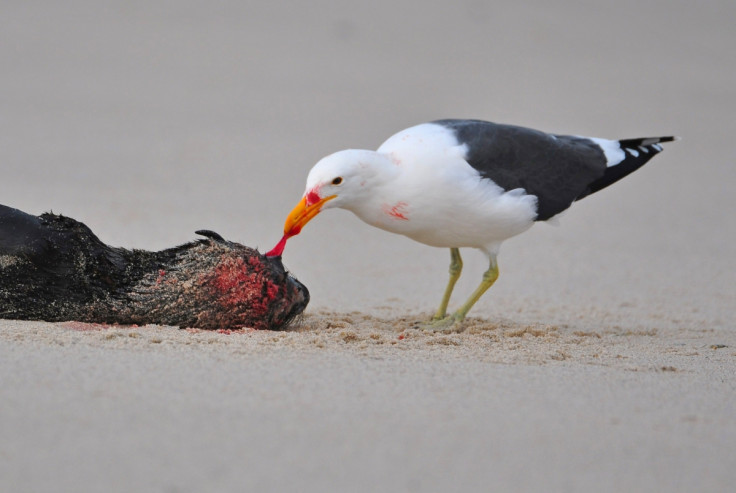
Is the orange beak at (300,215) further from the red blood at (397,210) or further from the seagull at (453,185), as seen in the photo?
the red blood at (397,210)

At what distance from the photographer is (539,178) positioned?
5.40 m

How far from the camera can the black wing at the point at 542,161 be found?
516 cm

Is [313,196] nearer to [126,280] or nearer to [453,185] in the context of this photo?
[453,185]

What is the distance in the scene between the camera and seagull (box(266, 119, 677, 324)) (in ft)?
15.6

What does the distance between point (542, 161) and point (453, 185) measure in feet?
2.71

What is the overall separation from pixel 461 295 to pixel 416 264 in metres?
0.88

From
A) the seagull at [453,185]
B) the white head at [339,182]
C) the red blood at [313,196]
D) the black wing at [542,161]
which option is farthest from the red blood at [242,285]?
the black wing at [542,161]

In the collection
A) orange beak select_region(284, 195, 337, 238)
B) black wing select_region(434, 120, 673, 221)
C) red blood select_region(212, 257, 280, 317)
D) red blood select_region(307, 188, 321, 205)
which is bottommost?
red blood select_region(212, 257, 280, 317)

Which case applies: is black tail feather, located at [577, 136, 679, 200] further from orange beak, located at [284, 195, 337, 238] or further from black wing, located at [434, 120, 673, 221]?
orange beak, located at [284, 195, 337, 238]

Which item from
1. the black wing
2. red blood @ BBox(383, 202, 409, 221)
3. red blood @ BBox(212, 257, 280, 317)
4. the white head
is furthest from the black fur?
the black wing

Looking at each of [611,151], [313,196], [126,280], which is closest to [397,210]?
[313,196]

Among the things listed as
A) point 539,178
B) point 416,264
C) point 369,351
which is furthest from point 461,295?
point 369,351

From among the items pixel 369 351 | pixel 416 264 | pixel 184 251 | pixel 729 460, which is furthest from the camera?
pixel 416 264

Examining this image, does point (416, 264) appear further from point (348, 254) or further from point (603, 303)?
point (603, 303)
